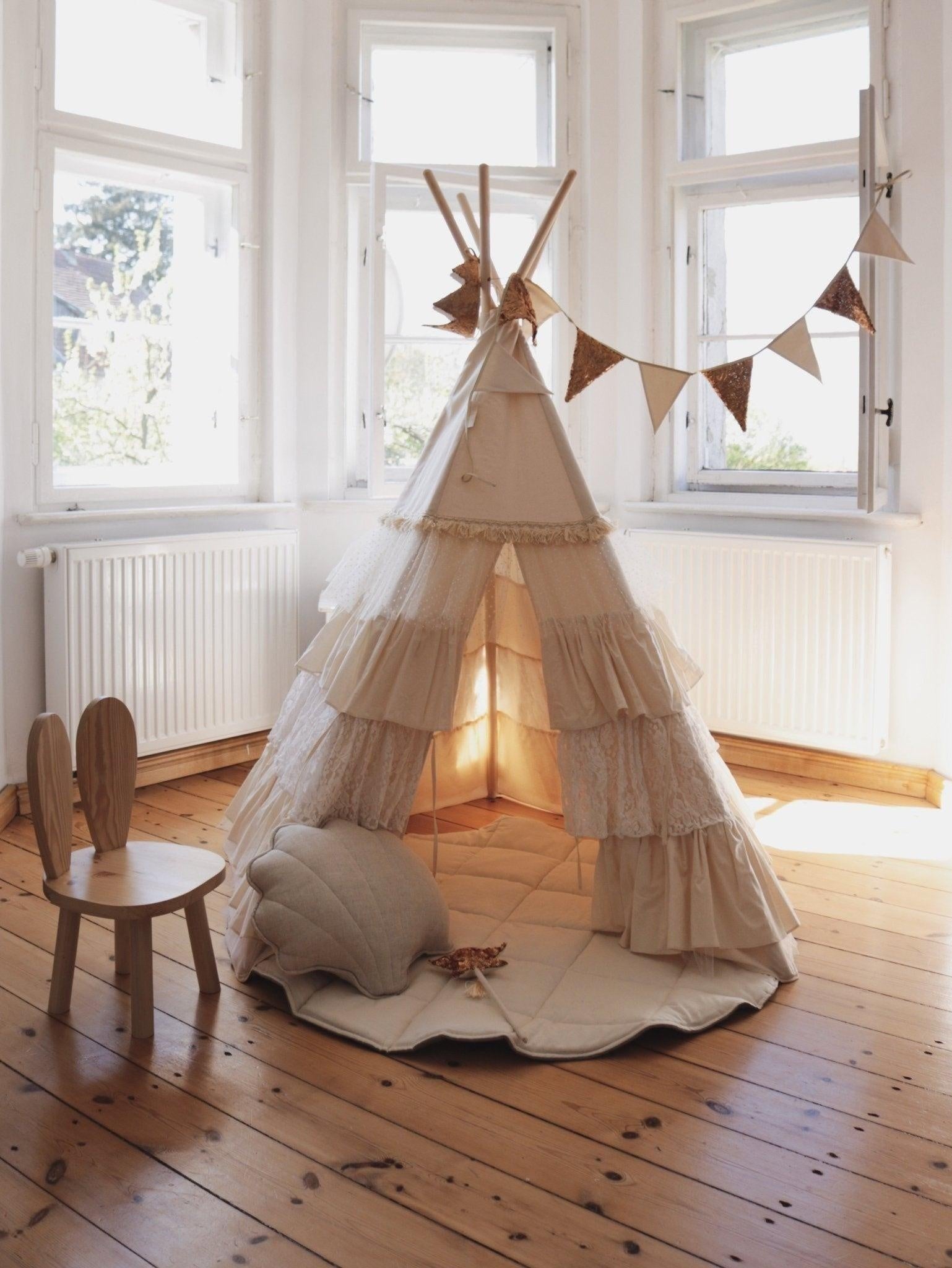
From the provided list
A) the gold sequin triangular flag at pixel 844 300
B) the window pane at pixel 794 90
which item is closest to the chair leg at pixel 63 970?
the gold sequin triangular flag at pixel 844 300

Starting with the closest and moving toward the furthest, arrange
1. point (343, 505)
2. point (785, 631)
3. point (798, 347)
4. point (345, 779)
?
point (345, 779) → point (798, 347) → point (785, 631) → point (343, 505)

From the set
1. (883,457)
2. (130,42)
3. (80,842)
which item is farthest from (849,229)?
(80,842)

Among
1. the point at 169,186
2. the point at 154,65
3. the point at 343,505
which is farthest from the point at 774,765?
the point at 154,65

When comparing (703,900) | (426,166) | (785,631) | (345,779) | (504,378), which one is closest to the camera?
(703,900)

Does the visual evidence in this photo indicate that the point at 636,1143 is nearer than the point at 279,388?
Yes

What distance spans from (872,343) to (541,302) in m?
0.94

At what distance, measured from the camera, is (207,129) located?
13.0ft

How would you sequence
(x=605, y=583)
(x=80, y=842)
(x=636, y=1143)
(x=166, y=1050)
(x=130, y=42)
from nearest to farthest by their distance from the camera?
1. (x=636, y=1143)
2. (x=166, y=1050)
3. (x=605, y=583)
4. (x=80, y=842)
5. (x=130, y=42)

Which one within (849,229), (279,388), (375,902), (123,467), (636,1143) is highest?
(849,229)

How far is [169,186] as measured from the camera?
3.86 metres

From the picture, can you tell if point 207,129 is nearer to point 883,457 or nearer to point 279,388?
point 279,388

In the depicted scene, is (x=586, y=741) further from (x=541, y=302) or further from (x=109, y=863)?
(x=541, y=302)

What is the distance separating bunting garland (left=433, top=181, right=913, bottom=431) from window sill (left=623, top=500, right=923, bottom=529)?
972 mm

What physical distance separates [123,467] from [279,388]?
0.64 metres
